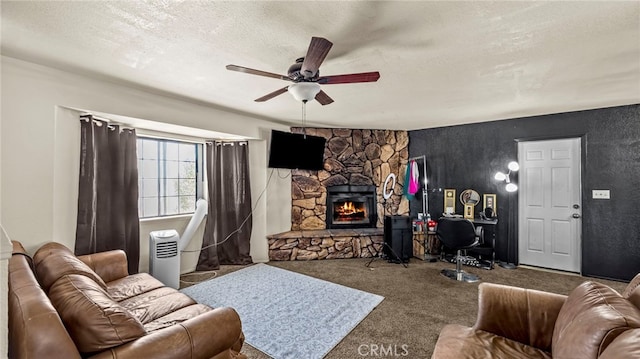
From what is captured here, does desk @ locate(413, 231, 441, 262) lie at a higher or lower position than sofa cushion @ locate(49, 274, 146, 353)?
lower

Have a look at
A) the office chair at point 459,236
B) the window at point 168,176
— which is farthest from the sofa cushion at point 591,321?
the window at point 168,176

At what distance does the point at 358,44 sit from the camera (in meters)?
1.92

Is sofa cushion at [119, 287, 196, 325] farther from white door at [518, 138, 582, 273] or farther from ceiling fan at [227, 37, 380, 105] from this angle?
white door at [518, 138, 582, 273]

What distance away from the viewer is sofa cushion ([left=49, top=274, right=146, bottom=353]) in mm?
1138

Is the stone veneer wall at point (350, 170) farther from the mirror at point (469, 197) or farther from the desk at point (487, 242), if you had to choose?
the desk at point (487, 242)

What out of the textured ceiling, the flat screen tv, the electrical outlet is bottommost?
the electrical outlet

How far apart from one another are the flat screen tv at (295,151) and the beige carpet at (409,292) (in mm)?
1625

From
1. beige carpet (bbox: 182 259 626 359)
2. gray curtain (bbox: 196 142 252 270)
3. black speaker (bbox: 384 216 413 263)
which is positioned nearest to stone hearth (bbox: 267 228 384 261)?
beige carpet (bbox: 182 259 626 359)

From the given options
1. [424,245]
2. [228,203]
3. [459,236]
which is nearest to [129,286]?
[228,203]

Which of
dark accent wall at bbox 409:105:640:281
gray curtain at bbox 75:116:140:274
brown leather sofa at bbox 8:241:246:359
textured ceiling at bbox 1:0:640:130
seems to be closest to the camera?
brown leather sofa at bbox 8:241:246:359

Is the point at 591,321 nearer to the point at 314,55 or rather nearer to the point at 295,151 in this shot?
the point at 314,55

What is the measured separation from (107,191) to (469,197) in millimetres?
5200

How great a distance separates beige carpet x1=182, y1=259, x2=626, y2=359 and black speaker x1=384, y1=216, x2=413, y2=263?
18 cm

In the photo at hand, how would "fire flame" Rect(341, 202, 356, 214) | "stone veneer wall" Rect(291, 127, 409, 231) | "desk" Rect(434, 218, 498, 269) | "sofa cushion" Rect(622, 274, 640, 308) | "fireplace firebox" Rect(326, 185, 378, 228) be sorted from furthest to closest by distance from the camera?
"fire flame" Rect(341, 202, 356, 214), "fireplace firebox" Rect(326, 185, 378, 228), "stone veneer wall" Rect(291, 127, 409, 231), "desk" Rect(434, 218, 498, 269), "sofa cushion" Rect(622, 274, 640, 308)
